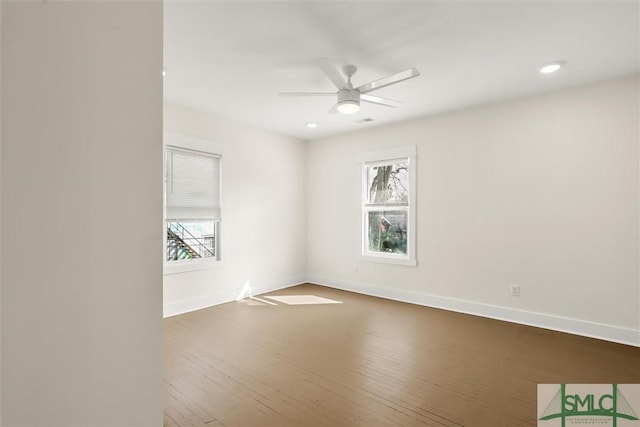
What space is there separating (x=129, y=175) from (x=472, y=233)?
4103 mm

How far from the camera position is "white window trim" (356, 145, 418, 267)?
466cm

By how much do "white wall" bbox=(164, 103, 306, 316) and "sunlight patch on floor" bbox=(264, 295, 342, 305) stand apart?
0.44 m

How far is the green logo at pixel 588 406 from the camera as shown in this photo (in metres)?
2.05

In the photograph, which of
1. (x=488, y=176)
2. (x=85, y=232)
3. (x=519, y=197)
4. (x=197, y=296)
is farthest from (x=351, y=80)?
Result: (x=197, y=296)

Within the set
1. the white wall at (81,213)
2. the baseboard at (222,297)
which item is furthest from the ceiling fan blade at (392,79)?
the baseboard at (222,297)

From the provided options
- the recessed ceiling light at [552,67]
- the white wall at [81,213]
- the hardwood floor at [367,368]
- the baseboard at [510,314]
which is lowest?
the hardwood floor at [367,368]

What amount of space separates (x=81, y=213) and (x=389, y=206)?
4.47 metres

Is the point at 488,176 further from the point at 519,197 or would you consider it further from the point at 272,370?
the point at 272,370

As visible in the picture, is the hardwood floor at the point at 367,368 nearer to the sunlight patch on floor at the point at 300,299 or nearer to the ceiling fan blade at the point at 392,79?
the sunlight patch on floor at the point at 300,299

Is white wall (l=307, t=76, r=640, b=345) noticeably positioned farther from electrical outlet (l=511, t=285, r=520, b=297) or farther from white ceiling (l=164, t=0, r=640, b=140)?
white ceiling (l=164, t=0, r=640, b=140)

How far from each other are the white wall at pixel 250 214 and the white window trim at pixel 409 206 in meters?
1.22

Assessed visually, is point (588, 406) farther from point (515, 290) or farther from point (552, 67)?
point (552, 67)

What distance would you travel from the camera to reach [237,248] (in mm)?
4855

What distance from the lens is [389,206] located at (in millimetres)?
4988
